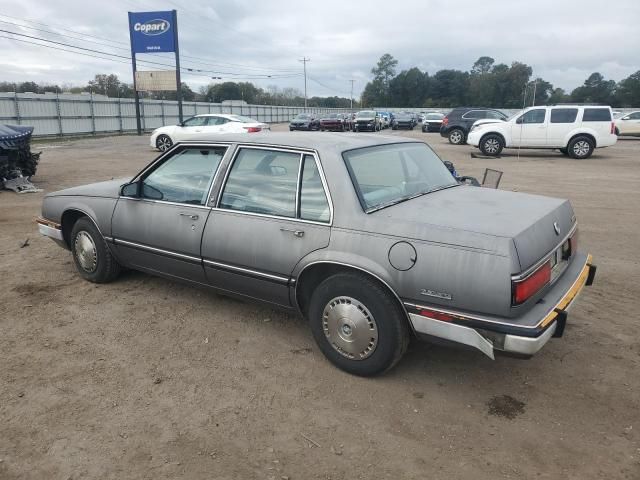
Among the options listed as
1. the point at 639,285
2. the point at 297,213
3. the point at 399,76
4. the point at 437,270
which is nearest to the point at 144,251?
the point at 297,213

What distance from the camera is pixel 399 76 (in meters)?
110

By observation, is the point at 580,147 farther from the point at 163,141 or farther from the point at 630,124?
the point at 163,141

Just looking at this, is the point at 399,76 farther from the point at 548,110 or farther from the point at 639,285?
the point at 639,285

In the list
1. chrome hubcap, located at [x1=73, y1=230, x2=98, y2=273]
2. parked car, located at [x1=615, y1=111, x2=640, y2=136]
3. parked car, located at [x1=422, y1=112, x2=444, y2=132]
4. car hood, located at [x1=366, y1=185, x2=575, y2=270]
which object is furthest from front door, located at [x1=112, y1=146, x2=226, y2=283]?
parked car, located at [x1=422, y1=112, x2=444, y2=132]

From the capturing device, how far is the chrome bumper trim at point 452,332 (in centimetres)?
268

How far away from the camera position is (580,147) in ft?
54.9

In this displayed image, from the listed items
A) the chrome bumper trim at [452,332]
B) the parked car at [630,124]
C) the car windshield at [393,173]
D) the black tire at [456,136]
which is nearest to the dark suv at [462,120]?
the black tire at [456,136]

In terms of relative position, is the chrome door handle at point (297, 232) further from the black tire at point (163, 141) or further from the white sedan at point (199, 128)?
Answer: the black tire at point (163, 141)

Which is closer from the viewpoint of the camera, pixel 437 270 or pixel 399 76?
pixel 437 270

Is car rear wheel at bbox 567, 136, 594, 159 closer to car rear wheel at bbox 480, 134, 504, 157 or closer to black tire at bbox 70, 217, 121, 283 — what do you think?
car rear wheel at bbox 480, 134, 504, 157

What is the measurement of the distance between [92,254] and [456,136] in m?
20.6

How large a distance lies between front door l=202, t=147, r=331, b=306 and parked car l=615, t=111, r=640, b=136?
28.2 m

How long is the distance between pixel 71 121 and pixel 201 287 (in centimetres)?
2972

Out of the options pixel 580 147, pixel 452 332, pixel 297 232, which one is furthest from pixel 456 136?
pixel 452 332
